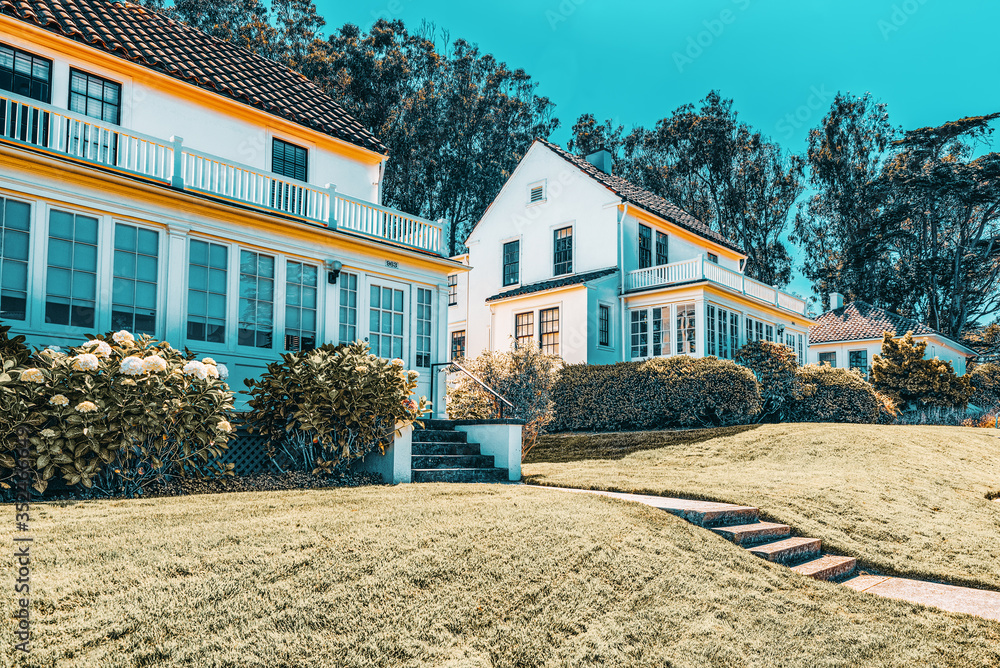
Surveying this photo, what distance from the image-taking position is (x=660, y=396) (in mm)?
17078

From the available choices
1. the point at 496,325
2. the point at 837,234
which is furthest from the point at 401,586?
the point at 837,234

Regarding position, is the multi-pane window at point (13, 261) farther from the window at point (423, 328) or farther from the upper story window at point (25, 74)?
the window at point (423, 328)

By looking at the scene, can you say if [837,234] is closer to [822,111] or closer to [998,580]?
[822,111]

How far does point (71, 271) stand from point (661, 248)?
19502mm

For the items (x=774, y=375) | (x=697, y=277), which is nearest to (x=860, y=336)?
(x=774, y=375)

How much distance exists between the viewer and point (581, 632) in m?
4.36

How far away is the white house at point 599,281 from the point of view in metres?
20.5

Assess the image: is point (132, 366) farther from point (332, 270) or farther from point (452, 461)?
point (332, 270)

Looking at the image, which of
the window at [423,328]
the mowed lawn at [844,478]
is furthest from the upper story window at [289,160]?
the mowed lawn at [844,478]

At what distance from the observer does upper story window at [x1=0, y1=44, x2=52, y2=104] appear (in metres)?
11.0

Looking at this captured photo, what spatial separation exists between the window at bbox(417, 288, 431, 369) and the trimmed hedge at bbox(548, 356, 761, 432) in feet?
16.7

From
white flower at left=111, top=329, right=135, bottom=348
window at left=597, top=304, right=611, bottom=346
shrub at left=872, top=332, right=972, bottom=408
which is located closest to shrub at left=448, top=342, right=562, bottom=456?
window at left=597, top=304, right=611, bottom=346

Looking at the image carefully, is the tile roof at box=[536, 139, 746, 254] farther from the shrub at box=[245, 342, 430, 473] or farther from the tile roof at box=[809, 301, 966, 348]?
the shrub at box=[245, 342, 430, 473]

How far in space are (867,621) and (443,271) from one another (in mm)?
9718
